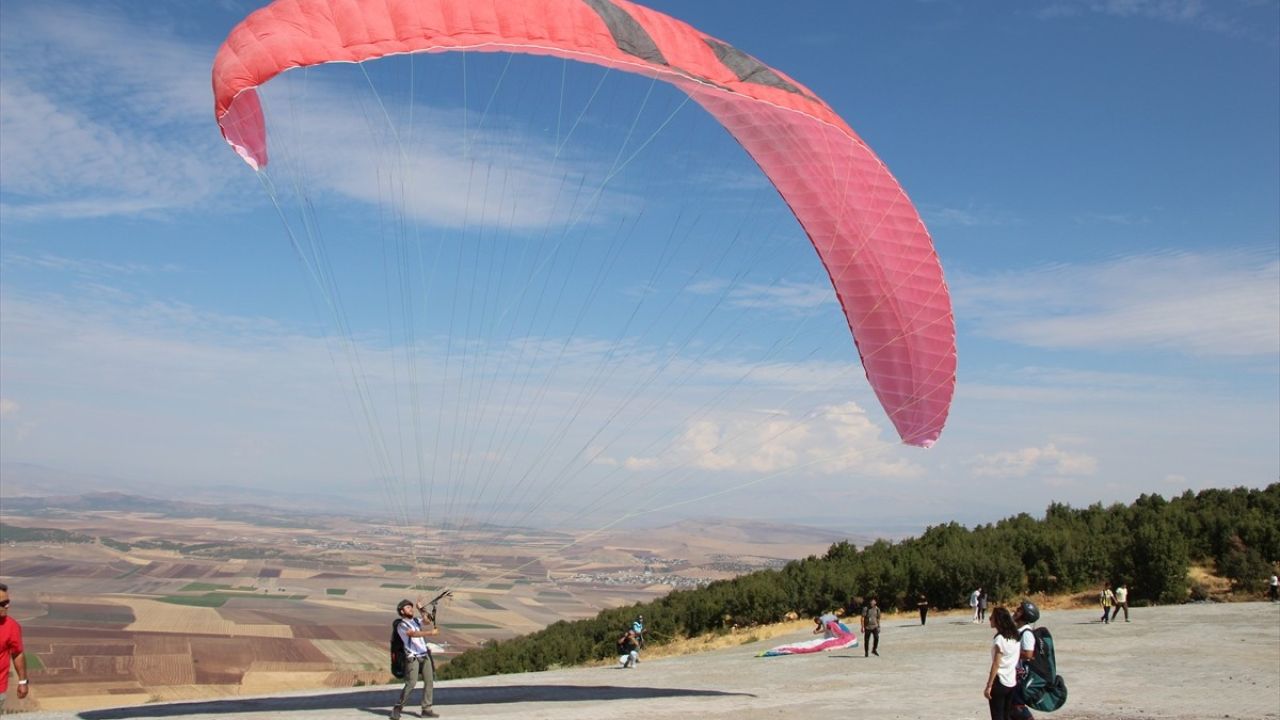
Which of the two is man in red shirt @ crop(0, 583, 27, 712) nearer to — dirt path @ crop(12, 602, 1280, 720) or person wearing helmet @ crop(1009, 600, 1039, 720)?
dirt path @ crop(12, 602, 1280, 720)

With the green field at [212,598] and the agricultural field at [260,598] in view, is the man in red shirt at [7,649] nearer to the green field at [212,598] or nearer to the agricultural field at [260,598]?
the agricultural field at [260,598]

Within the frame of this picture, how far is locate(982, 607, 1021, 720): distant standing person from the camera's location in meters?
7.18

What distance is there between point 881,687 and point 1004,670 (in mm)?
6207

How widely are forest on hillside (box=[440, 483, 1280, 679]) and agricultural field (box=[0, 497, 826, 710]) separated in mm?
3361

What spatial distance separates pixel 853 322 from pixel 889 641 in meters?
9.54

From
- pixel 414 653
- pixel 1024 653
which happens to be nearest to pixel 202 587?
pixel 414 653

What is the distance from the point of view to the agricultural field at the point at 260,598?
1261 inches

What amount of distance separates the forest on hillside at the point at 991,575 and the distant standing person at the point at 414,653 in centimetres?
1552

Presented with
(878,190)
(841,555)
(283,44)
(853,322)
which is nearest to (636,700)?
(853,322)

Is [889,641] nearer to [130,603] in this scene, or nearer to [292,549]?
[130,603]

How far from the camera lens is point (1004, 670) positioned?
283 inches

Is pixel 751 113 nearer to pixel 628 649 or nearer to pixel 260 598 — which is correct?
pixel 628 649

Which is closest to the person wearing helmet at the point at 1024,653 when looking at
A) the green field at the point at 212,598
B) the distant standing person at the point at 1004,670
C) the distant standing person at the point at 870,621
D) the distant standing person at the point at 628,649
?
the distant standing person at the point at 1004,670

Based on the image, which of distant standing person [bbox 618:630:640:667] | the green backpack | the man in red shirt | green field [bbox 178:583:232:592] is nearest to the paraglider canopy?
the man in red shirt
